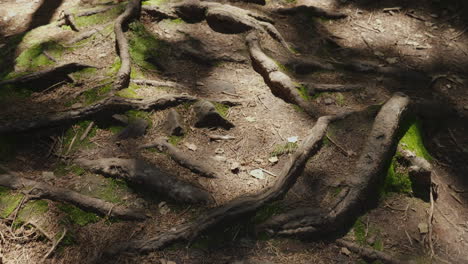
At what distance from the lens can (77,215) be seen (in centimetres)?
350

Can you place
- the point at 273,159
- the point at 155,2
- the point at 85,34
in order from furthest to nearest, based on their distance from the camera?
the point at 155,2 < the point at 85,34 < the point at 273,159

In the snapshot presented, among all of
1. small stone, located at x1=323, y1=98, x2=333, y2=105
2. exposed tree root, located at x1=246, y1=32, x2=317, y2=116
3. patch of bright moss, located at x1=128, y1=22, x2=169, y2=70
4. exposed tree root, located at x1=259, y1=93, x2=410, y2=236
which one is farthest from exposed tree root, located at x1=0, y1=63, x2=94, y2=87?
exposed tree root, located at x1=259, y1=93, x2=410, y2=236

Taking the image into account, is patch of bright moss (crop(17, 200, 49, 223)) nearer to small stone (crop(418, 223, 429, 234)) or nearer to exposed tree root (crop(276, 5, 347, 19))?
small stone (crop(418, 223, 429, 234))

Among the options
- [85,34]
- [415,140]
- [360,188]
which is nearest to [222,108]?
[360,188]

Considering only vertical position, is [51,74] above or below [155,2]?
below

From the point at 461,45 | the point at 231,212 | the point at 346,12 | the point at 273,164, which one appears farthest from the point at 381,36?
the point at 231,212

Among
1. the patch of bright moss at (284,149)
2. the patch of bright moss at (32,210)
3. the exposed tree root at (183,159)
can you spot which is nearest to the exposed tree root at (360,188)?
the patch of bright moss at (284,149)

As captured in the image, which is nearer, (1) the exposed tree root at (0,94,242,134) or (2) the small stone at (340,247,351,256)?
(2) the small stone at (340,247,351,256)

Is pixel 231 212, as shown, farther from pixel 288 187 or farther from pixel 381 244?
pixel 381 244

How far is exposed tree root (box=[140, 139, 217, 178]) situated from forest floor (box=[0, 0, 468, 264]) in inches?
3.3

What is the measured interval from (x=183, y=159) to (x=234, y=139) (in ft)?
2.40

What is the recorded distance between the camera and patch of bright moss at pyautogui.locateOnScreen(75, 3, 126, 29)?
20.4ft

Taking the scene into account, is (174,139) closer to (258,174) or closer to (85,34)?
(258,174)

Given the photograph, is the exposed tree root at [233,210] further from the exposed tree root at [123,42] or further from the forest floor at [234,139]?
the exposed tree root at [123,42]
